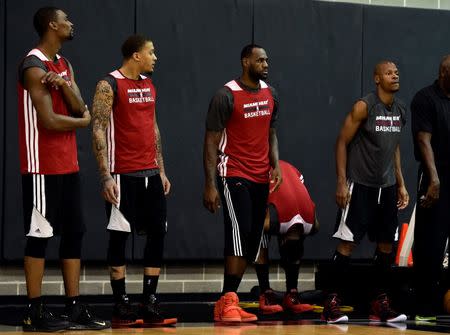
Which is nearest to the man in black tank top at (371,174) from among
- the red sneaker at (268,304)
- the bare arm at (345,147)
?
the bare arm at (345,147)

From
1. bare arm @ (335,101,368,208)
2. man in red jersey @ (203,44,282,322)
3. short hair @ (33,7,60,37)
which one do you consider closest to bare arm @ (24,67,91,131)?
short hair @ (33,7,60,37)

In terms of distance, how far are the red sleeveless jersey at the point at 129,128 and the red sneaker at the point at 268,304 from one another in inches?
70.9

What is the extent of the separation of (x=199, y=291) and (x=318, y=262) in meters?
1.26

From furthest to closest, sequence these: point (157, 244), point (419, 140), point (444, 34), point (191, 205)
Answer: point (444, 34), point (191, 205), point (419, 140), point (157, 244)

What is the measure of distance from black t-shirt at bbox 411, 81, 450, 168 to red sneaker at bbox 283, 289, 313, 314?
57.9 inches

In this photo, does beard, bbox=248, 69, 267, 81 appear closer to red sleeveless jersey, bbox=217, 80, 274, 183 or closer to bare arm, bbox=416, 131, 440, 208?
red sleeveless jersey, bbox=217, 80, 274, 183

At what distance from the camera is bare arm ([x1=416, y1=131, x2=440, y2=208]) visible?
7.96 m

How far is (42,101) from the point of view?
6.77 metres

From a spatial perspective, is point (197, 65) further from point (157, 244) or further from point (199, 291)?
point (157, 244)

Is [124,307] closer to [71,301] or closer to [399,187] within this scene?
[71,301]

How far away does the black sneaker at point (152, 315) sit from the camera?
736cm

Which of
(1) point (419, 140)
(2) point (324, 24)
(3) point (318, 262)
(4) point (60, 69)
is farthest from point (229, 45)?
(4) point (60, 69)

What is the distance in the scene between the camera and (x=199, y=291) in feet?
34.7

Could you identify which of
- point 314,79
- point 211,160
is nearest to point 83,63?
point 314,79
